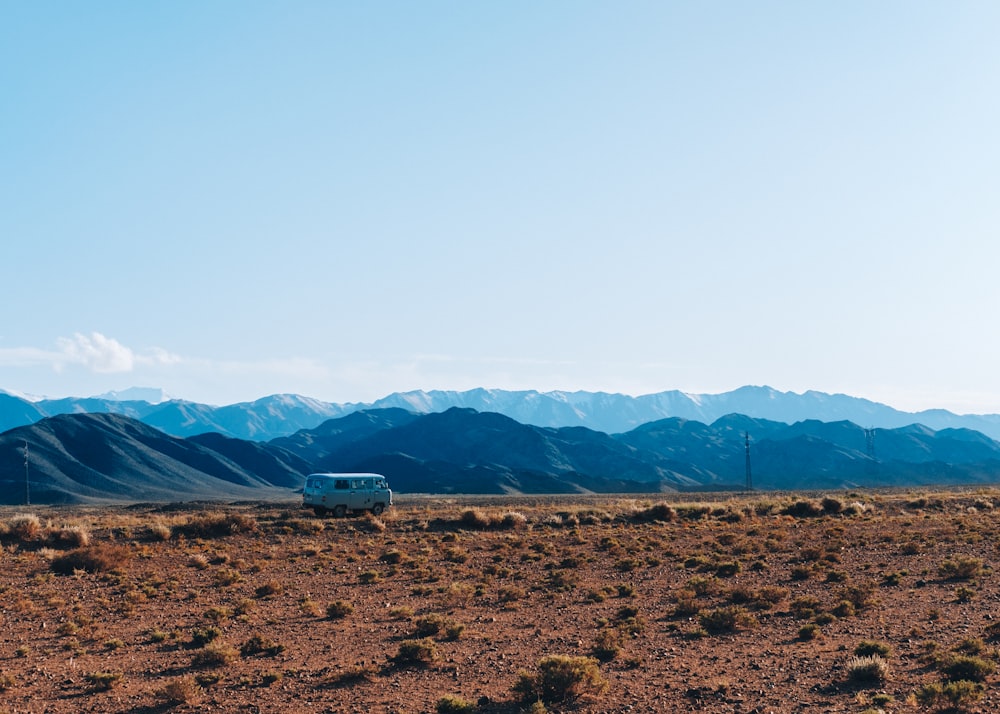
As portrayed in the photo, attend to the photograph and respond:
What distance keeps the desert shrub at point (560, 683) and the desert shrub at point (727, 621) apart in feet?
18.7

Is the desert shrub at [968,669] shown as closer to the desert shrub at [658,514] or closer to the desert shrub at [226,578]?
the desert shrub at [226,578]

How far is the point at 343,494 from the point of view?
151ft

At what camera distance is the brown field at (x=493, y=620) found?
50.1 ft

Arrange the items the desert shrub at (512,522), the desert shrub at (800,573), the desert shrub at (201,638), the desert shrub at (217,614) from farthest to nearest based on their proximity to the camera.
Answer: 1. the desert shrub at (512,522)
2. the desert shrub at (800,573)
3. the desert shrub at (217,614)
4. the desert shrub at (201,638)

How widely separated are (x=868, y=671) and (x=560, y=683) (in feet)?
18.7

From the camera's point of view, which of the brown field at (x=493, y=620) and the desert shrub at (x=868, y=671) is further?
the desert shrub at (x=868, y=671)

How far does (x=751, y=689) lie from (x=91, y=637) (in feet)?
49.8

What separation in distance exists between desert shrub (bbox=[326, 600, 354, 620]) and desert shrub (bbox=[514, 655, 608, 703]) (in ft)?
Result: 27.0

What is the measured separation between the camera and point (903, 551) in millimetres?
31641

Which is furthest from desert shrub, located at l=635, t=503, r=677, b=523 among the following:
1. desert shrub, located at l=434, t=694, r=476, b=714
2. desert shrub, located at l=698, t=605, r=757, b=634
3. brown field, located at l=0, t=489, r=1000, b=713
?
desert shrub, located at l=434, t=694, r=476, b=714

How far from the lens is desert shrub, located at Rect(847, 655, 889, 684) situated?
15383mm

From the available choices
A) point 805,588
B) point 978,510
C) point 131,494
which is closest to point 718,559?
point 805,588

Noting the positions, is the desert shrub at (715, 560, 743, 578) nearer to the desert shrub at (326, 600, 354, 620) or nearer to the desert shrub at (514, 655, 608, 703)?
the desert shrub at (326, 600, 354, 620)

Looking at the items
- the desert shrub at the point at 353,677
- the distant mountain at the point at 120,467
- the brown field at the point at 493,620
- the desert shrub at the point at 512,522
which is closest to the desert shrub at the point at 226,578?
the brown field at the point at 493,620
